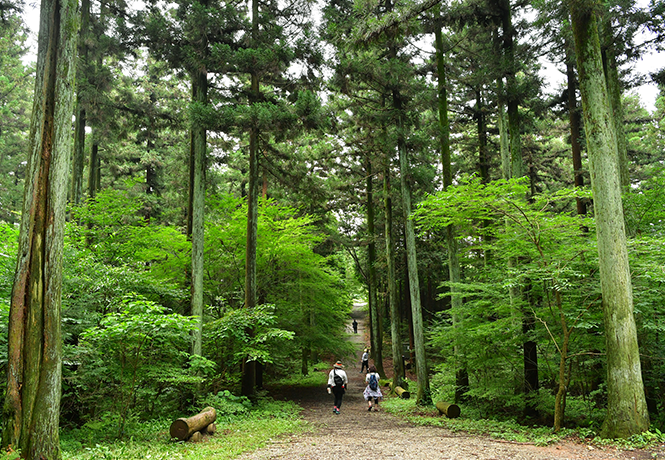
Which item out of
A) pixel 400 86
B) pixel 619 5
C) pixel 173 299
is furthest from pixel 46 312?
pixel 619 5

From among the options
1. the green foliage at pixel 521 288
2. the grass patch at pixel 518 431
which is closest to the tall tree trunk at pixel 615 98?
the green foliage at pixel 521 288

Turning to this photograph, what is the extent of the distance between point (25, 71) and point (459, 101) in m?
26.4

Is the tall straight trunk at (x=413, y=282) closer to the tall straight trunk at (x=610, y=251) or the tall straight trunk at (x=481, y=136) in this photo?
the tall straight trunk at (x=481, y=136)

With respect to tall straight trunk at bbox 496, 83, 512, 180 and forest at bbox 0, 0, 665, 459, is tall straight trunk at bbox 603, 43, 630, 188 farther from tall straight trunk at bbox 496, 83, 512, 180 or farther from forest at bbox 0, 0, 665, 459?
tall straight trunk at bbox 496, 83, 512, 180

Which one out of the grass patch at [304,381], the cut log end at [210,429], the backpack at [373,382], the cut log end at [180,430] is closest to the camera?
the cut log end at [180,430]

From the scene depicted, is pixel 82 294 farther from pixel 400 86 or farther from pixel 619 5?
pixel 619 5

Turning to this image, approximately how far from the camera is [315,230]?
19797 mm

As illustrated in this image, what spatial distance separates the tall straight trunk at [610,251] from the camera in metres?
6.09

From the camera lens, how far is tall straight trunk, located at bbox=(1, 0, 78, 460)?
4320 mm

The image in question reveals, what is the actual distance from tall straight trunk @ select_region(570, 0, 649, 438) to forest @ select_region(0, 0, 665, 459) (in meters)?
0.04

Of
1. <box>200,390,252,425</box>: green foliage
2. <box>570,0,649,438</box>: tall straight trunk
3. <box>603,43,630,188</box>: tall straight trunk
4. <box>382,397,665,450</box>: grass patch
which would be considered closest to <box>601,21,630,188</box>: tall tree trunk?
<box>603,43,630,188</box>: tall straight trunk

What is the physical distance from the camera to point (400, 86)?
1325cm

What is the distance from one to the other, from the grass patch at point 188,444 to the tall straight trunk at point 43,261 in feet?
3.45

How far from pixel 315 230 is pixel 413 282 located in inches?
307
